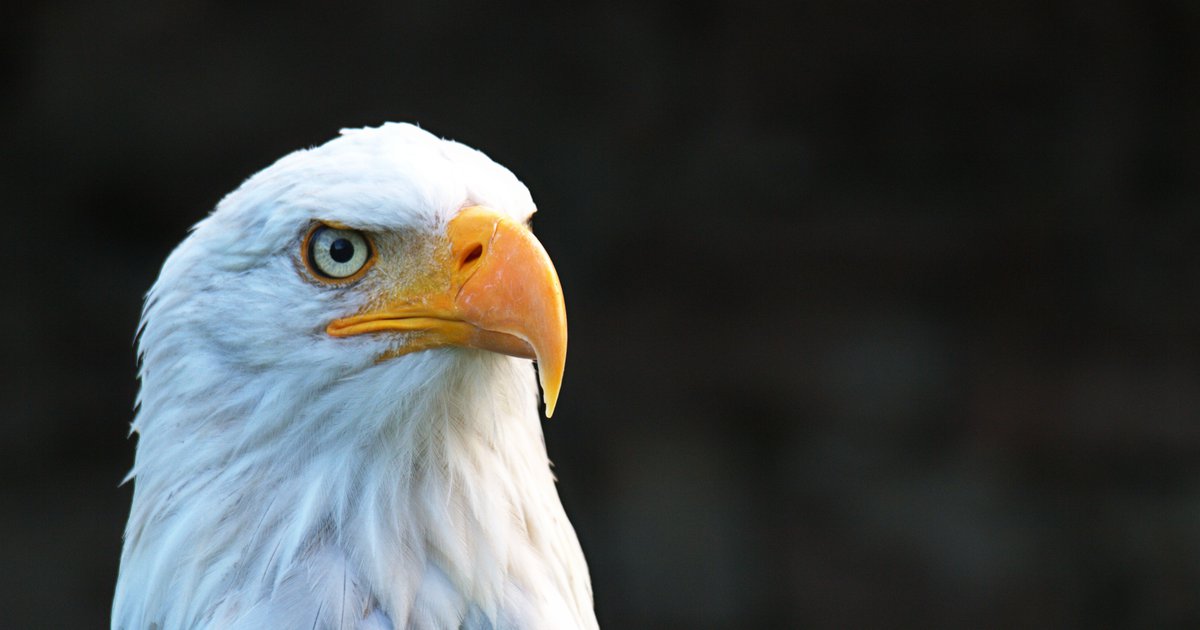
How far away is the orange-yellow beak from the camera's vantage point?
52.2 inches

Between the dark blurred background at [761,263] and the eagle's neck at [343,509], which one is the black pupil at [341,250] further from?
the dark blurred background at [761,263]

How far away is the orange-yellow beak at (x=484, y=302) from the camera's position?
1.33 meters

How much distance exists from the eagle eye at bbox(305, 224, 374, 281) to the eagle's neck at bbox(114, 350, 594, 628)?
0.40 ft

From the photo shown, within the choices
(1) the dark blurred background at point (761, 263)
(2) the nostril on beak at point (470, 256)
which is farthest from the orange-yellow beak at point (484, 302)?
(1) the dark blurred background at point (761, 263)

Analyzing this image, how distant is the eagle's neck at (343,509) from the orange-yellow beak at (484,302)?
5 cm

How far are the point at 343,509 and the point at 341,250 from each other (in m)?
0.32

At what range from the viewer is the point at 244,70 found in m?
3.87

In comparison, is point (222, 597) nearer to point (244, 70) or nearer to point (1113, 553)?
point (244, 70)

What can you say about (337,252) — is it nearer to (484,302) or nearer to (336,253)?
(336,253)

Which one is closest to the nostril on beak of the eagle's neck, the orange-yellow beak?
the orange-yellow beak

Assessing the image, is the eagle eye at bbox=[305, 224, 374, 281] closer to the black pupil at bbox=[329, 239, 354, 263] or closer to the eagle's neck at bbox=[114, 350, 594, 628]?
the black pupil at bbox=[329, 239, 354, 263]

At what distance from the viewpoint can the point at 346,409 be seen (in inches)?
57.9

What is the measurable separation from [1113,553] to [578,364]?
1995 millimetres

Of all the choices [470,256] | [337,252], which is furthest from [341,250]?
[470,256]
